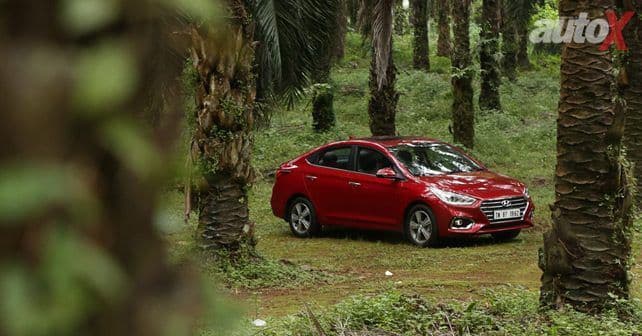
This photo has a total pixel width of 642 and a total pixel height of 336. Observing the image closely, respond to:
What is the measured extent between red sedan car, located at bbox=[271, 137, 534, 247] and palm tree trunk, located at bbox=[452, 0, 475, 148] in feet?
27.5

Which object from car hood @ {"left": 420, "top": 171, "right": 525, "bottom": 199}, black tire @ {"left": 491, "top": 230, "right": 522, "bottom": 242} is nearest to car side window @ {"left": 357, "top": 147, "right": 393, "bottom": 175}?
car hood @ {"left": 420, "top": 171, "right": 525, "bottom": 199}

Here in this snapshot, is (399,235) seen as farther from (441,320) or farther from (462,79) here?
(462,79)

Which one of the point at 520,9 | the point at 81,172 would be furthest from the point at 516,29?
the point at 81,172

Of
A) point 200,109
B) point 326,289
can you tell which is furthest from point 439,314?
point 200,109

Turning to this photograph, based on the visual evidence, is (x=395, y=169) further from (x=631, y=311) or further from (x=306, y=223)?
(x=631, y=311)

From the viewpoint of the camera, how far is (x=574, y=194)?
7.99 metres

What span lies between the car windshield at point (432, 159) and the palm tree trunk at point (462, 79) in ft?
27.1

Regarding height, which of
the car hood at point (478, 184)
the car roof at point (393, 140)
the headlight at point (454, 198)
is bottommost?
the headlight at point (454, 198)

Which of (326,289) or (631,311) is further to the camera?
(326,289)

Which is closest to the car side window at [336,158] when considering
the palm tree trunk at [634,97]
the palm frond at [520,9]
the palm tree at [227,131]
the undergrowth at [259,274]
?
the undergrowth at [259,274]

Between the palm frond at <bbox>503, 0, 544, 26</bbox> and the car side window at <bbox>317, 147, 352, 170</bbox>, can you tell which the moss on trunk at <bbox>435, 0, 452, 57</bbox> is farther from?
the car side window at <bbox>317, 147, 352, 170</bbox>

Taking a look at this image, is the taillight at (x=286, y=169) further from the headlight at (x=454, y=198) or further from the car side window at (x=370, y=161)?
the headlight at (x=454, y=198)

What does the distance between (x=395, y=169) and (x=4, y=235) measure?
1403 centimetres

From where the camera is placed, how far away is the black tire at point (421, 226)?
14.3 m
